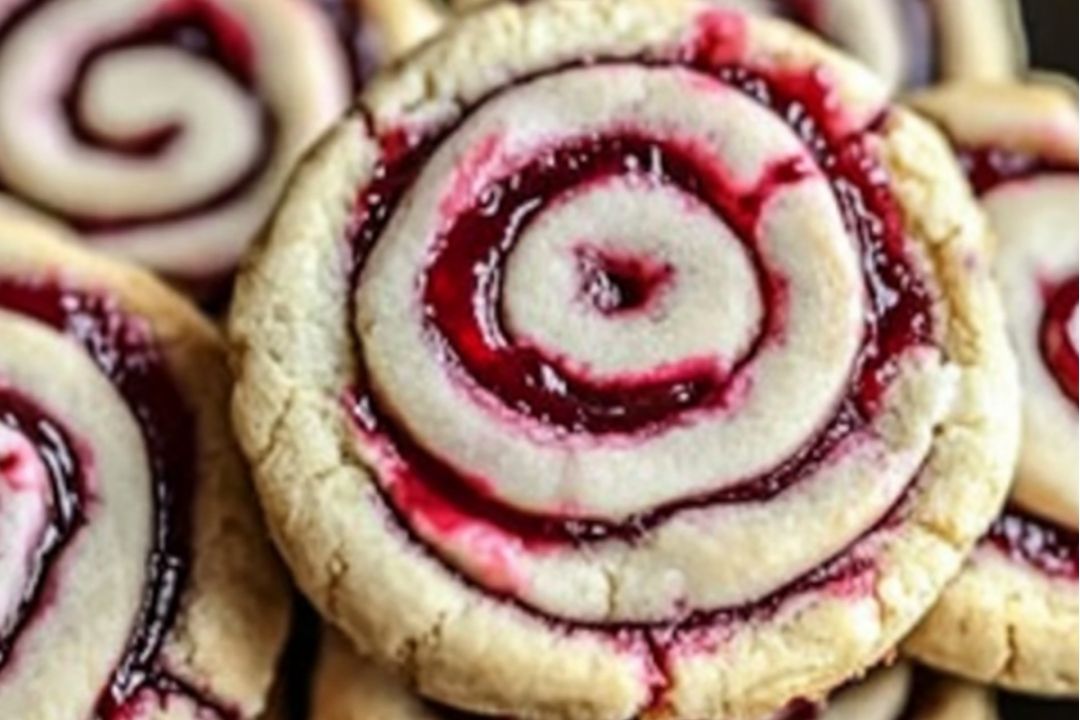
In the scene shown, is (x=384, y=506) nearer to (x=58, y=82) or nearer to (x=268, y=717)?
(x=268, y=717)

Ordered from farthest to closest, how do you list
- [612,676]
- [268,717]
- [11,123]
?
[11,123] → [268,717] → [612,676]

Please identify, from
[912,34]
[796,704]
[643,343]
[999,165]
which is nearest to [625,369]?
[643,343]

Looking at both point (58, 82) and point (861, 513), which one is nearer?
point (861, 513)

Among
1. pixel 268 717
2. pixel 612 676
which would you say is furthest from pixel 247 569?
pixel 612 676

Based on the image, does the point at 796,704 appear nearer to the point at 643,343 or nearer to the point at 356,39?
the point at 643,343

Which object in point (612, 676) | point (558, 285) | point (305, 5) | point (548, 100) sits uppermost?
point (305, 5)

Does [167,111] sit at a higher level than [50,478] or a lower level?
higher

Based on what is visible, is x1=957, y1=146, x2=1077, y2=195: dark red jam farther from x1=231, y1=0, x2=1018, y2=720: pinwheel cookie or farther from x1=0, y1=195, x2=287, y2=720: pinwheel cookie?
x1=0, y1=195, x2=287, y2=720: pinwheel cookie

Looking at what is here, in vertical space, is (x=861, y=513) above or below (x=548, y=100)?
below
